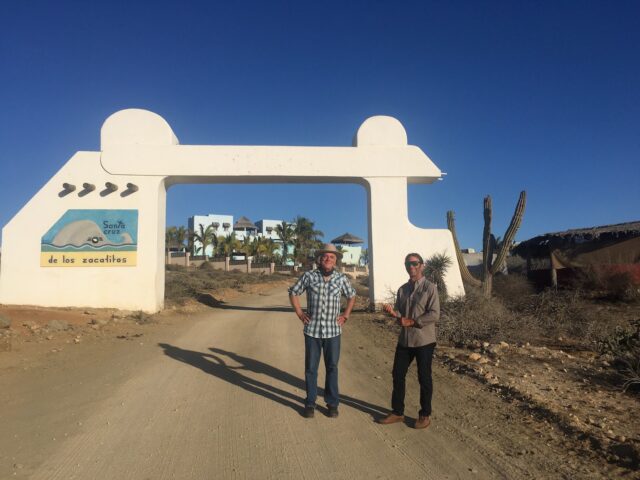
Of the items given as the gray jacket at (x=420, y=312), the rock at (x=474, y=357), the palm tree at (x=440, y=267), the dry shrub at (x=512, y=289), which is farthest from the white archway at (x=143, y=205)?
the gray jacket at (x=420, y=312)

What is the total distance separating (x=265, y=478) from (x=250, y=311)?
11.5m

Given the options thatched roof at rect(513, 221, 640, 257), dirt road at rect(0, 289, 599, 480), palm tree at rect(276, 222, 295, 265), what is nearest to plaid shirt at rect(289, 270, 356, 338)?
dirt road at rect(0, 289, 599, 480)

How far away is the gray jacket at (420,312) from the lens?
14.7 feet

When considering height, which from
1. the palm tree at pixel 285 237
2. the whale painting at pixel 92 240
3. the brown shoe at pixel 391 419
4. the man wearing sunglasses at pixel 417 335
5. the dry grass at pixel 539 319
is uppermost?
the palm tree at pixel 285 237

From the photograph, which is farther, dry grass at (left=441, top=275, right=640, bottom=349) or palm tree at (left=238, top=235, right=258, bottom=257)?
→ palm tree at (left=238, top=235, right=258, bottom=257)

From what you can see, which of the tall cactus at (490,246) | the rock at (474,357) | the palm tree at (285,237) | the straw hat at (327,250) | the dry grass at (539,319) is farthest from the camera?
the palm tree at (285,237)

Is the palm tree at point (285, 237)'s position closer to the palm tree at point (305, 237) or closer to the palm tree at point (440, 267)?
the palm tree at point (305, 237)

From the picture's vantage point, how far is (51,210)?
40.5ft

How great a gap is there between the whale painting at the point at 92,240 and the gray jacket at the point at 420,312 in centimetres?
995

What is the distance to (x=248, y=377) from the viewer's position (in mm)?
6391

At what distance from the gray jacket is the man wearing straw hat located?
61cm

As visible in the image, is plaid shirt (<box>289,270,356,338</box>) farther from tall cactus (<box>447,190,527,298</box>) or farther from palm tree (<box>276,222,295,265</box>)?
palm tree (<box>276,222,295,265</box>)

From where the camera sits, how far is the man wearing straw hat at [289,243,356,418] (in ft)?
15.6

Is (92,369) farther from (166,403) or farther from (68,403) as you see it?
(166,403)
